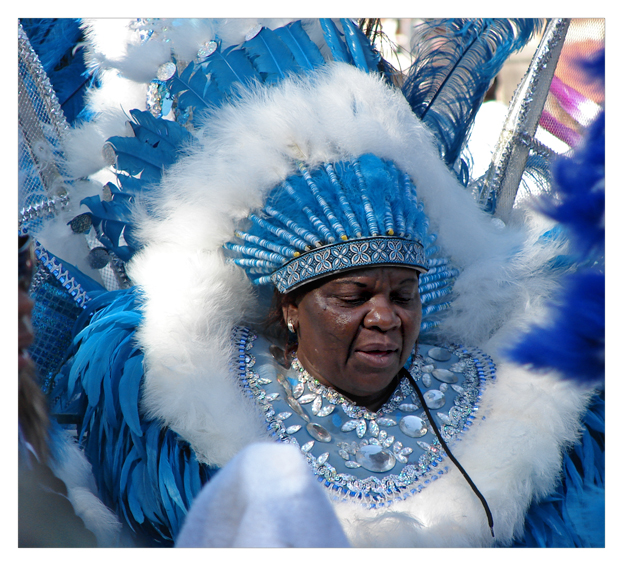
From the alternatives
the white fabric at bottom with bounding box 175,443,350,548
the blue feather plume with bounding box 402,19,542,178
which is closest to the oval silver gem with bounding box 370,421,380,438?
the white fabric at bottom with bounding box 175,443,350,548

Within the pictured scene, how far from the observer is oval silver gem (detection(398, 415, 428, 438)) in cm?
183

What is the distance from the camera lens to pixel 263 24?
199 cm

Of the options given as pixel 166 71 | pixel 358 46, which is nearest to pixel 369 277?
pixel 358 46

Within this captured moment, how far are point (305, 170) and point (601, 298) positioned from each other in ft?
3.03

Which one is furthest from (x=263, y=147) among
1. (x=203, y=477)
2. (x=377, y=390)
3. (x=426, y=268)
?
(x=203, y=477)

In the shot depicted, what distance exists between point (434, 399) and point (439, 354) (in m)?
0.21

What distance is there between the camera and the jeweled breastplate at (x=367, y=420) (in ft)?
5.66

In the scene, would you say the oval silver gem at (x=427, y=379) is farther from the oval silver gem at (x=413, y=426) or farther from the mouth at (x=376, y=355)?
the mouth at (x=376, y=355)

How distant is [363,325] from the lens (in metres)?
1.76

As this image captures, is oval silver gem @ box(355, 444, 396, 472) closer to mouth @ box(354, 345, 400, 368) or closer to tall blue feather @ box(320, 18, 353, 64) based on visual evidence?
mouth @ box(354, 345, 400, 368)

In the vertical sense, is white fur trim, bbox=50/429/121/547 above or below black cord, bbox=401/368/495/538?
above

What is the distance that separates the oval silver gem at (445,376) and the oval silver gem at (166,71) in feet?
4.54

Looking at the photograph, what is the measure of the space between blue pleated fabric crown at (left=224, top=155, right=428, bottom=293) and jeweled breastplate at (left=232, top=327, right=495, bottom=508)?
29cm

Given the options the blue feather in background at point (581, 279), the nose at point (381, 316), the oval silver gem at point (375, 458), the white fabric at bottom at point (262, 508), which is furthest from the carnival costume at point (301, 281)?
the white fabric at bottom at point (262, 508)
